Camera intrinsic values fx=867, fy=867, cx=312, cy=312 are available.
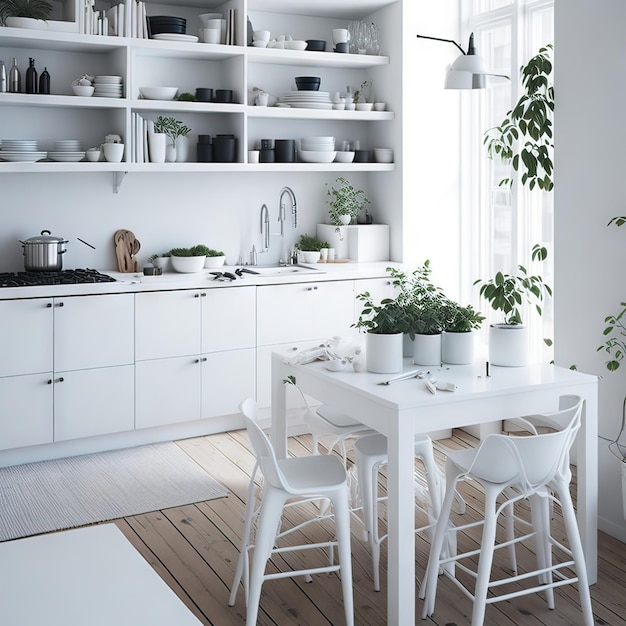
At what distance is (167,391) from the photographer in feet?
16.4

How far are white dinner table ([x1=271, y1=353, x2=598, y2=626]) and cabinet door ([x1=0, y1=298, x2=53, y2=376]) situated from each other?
160cm

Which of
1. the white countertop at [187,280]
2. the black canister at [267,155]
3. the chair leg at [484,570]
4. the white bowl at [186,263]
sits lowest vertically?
the chair leg at [484,570]

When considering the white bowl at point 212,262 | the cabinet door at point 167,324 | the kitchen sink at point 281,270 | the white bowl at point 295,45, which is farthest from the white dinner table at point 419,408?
the white bowl at point 295,45

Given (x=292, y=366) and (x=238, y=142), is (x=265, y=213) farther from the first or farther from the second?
(x=292, y=366)

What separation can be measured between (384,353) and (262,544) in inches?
32.8

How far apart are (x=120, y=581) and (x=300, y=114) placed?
4102 mm

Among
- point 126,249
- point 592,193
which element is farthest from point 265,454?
point 126,249

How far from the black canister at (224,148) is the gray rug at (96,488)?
178cm

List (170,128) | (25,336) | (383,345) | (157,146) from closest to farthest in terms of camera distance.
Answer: (383,345), (25,336), (157,146), (170,128)

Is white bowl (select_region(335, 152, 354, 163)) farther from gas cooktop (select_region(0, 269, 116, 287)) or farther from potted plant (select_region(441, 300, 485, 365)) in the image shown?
potted plant (select_region(441, 300, 485, 365))

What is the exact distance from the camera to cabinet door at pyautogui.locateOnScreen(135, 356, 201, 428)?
4.93m

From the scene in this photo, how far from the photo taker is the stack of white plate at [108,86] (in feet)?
16.0

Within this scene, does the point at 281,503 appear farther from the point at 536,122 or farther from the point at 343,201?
the point at 343,201

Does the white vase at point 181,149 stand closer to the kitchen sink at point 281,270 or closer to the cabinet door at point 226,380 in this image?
the kitchen sink at point 281,270
